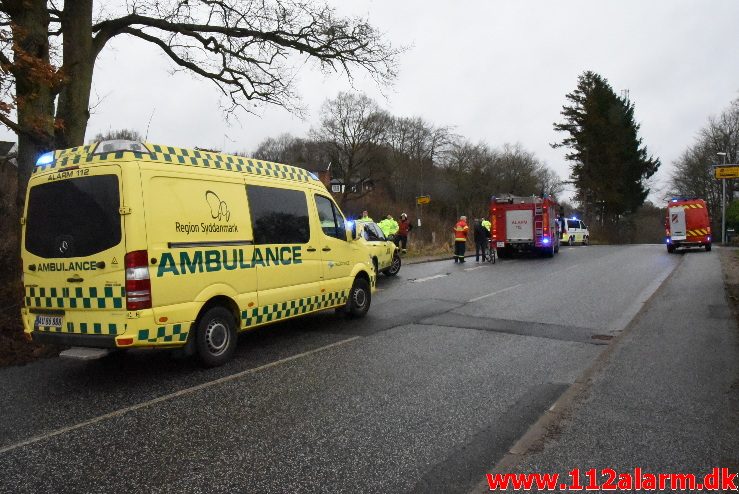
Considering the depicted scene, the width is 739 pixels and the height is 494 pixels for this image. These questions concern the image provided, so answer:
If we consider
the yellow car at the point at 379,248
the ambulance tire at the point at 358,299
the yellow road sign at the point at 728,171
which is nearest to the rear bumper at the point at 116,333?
the ambulance tire at the point at 358,299

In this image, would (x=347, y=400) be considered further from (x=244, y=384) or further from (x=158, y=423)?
(x=158, y=423)

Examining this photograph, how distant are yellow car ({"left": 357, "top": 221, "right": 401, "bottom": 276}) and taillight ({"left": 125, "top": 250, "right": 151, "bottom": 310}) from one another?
10142mm

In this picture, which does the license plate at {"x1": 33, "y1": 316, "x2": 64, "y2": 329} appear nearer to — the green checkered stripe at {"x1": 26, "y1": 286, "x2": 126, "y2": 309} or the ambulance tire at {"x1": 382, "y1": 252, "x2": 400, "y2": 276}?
the green checkered stripe at {"x1": 26, "y1": 286, "x2": 126, "y2": 309}

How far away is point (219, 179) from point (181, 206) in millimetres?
715

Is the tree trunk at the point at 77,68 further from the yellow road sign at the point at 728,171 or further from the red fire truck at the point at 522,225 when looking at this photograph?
the yellow road sign at the point at 728,171

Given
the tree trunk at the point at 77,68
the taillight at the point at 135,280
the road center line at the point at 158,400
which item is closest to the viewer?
the road center line at the point at 158,400

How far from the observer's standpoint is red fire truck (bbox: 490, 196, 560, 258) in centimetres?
2355

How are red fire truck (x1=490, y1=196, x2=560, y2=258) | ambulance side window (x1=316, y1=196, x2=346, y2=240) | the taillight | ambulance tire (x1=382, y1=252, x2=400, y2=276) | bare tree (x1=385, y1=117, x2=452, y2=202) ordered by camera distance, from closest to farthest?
the taillight < ambulance side window (x1=316, y1=196, x2=346, y2=240) < ambulance tire (x1=382, y1=252, x2=400, y2=276) < red fire truck (x1=490, y1=196, x2=560, y2=258) < bare tree (x1=385, y1=117, x2=452, y2=202)

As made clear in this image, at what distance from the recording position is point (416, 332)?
791cm

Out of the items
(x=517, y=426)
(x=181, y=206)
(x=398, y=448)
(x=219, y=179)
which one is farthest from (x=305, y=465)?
(x=219, y=179)

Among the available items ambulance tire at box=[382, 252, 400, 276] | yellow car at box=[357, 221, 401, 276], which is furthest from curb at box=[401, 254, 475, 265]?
yellow car at box=[357, 221, 401, 276]

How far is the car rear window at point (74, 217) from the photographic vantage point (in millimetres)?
5266

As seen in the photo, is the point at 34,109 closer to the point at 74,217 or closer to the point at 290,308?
the point at 74,217

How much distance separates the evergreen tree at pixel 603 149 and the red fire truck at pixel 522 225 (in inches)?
1282
